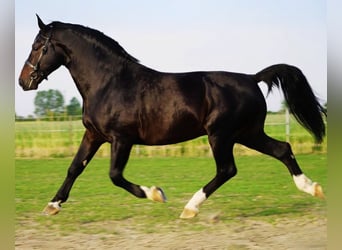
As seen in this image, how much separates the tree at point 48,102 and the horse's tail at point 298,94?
5.56 feet

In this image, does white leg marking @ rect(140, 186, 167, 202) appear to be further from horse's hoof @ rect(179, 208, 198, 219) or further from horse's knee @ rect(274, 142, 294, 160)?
horse's knee @ rect(274, 142, 294, 160)

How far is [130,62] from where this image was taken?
5.02 meters

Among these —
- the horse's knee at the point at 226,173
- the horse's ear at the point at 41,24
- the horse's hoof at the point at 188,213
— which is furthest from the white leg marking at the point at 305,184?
the horse's ear at the point at 41,24

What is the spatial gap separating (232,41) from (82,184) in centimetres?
179

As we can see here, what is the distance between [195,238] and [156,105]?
1155 mm

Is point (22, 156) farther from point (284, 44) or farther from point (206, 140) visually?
point (284, 44)

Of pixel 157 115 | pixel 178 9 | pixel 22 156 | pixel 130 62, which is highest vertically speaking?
pixel 178 9

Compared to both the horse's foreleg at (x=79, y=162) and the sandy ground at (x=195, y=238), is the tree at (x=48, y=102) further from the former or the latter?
the sandy ground at (x=195, y=238)

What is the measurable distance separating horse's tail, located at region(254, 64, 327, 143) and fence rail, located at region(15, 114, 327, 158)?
0.26 feet

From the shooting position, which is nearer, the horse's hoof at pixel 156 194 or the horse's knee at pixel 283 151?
the horse's hoof at pixel 156 194

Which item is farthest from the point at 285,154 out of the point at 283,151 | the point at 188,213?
the point at 188,213

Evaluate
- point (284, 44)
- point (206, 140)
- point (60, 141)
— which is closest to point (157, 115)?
point (206, 140)

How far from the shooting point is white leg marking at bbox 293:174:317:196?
16.1 feet

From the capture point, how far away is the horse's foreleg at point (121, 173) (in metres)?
4.84
